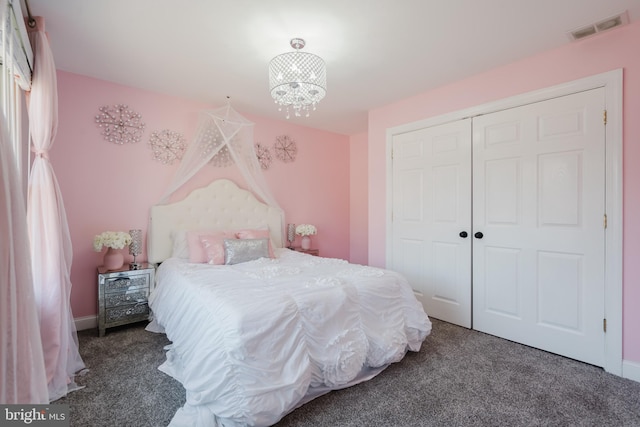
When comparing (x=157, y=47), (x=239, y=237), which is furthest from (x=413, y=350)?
(x=157, y=47)

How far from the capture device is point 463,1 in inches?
74.7

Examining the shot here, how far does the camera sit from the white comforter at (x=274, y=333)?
154cm

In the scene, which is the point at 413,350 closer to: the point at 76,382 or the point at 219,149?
the point at 76,382

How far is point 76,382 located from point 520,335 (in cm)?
345

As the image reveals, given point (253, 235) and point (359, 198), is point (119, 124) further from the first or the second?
point (359, 198)

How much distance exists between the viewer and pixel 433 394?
6.29ft

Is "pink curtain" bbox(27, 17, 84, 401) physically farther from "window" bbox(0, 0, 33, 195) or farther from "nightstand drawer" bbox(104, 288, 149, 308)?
"nightstand drawer" bbox(104, 288, 149, 308)

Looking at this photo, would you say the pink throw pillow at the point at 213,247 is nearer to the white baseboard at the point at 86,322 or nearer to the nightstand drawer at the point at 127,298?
the nightstand drawer at the point at 127,298

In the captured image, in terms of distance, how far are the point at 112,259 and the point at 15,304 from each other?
221 cm

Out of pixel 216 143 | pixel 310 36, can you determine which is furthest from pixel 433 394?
pixel 216 143

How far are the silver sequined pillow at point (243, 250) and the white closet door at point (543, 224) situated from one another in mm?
2149

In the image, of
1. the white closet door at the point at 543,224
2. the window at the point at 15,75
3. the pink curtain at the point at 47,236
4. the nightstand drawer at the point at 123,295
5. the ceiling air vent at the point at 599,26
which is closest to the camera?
the window at the point at 15,75

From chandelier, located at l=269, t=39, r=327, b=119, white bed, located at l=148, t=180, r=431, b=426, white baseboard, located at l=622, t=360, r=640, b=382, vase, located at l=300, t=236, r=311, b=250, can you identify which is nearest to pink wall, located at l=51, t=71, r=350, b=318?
white bed, located at l=148, t=180, r=431, b=426

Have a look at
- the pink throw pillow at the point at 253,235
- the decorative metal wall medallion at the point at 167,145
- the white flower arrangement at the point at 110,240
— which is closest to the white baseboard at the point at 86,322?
the white flower arrangement at the point at 110,240
